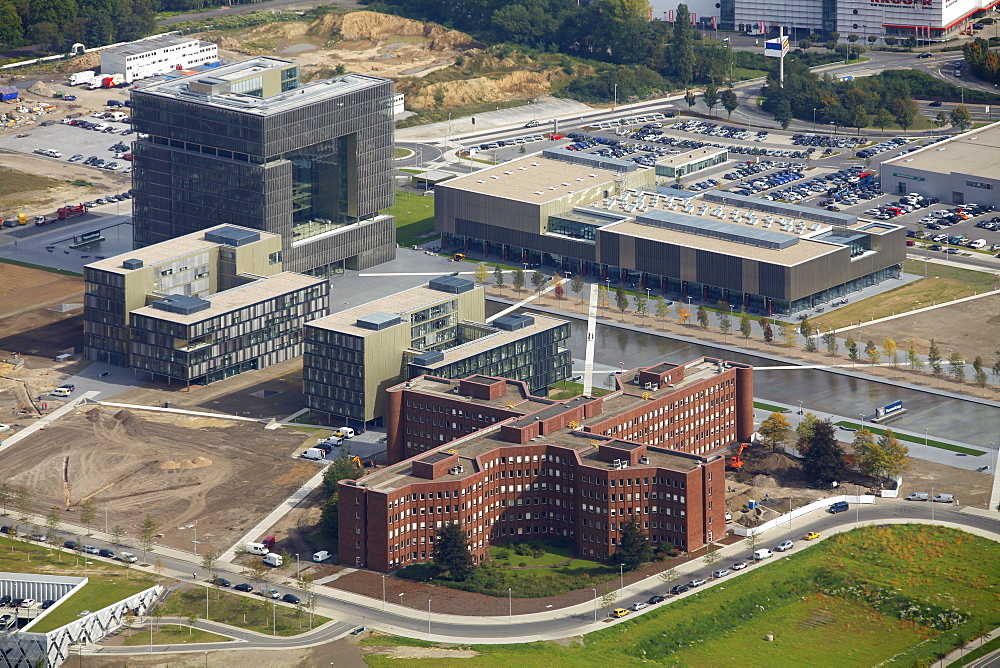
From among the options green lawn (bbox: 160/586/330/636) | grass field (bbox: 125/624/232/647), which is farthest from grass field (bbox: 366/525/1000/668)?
grass field (bbox: 125/624/232/647)

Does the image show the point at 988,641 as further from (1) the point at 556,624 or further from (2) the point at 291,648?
(2) the point at 291,648

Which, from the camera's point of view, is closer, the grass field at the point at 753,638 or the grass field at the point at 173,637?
the grass field at the point at 753,638

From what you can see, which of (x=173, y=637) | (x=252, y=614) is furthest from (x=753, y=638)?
(x=173, y=637)

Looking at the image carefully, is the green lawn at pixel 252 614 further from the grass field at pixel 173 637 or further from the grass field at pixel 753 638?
the grass field at pixel 753 638

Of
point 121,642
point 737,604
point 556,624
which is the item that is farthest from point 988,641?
point 121,642

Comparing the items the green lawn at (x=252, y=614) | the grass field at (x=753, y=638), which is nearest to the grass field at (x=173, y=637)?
the green lawn at (x=252, y=614)
